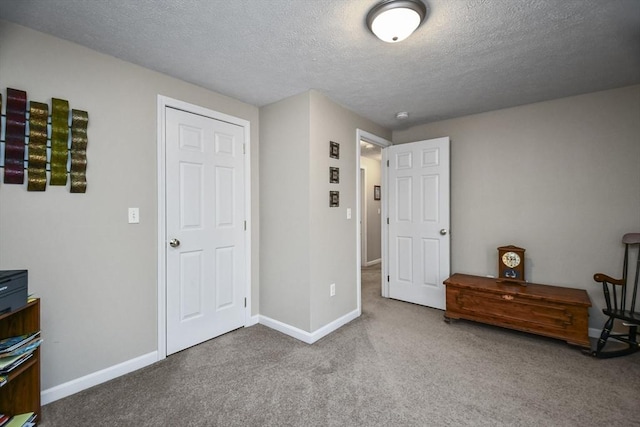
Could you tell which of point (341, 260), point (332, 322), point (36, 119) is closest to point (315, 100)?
point (341, 260)

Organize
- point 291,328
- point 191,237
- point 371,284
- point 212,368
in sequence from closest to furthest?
point 212,368 < point 191,237 < point 291,328 < point 371,284

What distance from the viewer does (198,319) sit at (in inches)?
99.3

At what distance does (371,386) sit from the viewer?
1923 mm

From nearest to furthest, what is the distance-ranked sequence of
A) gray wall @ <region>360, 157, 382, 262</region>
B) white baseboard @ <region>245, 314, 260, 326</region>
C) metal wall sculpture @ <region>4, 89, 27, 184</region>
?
metal wall sculpture @ <region>4, 89, 27, 184</region> → white baseboard @ <region>245, 314, 260, 326</region> → gray wall @ <region>360, 157, 382, 262</region>

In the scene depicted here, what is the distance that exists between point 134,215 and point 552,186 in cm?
383

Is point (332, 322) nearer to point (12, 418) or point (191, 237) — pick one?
point (191, 237)

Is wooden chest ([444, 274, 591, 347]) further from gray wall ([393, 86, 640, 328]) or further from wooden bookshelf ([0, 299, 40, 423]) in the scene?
wooden bookshelf ([0, 299, 40, 423])

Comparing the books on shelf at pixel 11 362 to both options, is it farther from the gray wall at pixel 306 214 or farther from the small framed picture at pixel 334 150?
the small framed picture at pixel 334 150

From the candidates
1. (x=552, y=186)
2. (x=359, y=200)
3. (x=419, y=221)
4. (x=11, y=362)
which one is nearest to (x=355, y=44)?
(x=359, y=200)

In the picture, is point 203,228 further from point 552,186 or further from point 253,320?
point 552,186

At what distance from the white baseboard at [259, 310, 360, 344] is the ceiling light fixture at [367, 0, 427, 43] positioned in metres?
2.38

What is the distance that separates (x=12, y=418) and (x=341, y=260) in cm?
245

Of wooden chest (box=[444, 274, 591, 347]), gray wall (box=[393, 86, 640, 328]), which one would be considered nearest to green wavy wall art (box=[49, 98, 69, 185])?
wooden chest (box=[444, 274, 591, 347])

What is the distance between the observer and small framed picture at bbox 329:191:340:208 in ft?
9.24
